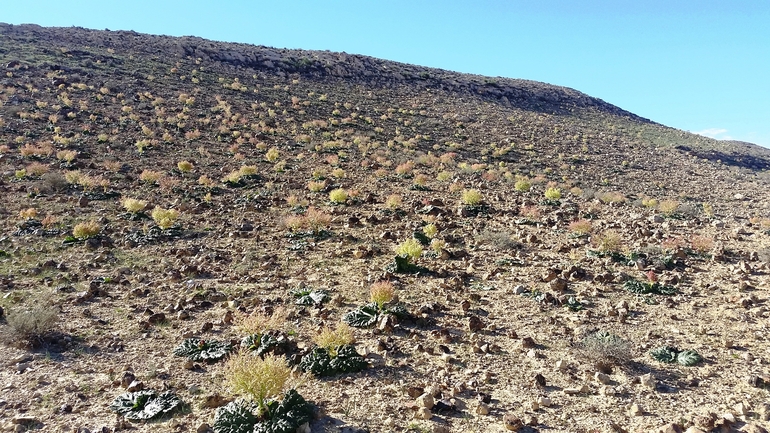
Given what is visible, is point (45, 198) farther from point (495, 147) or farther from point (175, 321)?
point (495, 147)

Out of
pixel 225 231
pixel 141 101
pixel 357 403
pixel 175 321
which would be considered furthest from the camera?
pixel 141 101

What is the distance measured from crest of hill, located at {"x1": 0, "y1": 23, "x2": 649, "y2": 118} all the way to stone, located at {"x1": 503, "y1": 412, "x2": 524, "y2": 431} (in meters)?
41.6

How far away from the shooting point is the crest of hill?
39625mm

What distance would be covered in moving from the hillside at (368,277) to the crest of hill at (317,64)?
17890 millimetres

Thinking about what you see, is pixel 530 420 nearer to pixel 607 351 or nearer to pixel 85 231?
pixel 607 351

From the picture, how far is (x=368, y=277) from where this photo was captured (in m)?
8.70

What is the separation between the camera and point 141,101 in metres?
26.7

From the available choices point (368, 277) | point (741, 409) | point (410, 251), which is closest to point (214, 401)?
point (368, 277)

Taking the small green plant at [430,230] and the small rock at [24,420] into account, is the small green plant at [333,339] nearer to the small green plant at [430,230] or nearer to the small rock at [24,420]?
the small rock at [24,420]

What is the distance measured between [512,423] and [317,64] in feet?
149

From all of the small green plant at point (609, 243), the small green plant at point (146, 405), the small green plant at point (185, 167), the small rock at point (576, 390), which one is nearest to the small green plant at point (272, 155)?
the small green plant at point (185, 167)

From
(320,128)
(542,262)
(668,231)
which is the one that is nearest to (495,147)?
(320,128)

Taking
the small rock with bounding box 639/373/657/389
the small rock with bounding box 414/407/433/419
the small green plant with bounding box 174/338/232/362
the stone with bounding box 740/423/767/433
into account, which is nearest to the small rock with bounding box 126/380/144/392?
the small green plant with bounding box 174/338/232/362

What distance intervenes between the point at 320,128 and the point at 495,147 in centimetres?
1123
